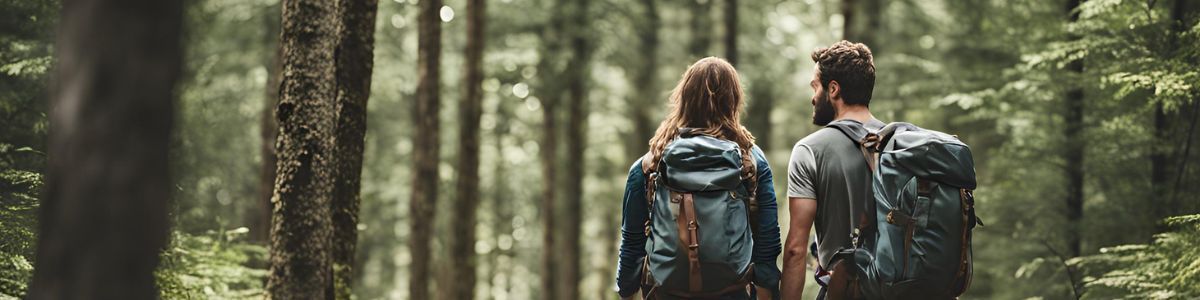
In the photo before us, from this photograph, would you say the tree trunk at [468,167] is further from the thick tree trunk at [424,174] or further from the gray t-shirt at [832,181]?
the gray t-shirt at [832,181]

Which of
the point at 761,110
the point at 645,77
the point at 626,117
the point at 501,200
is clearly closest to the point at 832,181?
the point at 645,77

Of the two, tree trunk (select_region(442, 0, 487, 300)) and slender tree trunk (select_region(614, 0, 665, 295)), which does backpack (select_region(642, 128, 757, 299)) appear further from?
slender tree trunk (select_region(614, 0, 665, 295))

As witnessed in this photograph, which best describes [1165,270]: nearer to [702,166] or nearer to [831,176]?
[831,176]

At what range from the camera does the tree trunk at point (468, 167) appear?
45.7ft

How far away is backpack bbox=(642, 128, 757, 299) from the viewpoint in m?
4.17

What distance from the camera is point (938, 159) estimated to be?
13.1ft

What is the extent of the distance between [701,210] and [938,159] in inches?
41.2

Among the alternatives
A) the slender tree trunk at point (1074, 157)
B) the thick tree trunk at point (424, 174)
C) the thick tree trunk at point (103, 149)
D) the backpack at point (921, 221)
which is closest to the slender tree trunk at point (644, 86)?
the thick tree trunk at point (424, 174)

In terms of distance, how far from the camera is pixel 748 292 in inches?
172

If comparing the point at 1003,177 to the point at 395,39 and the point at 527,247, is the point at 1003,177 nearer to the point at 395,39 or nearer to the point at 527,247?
the point at 395,39

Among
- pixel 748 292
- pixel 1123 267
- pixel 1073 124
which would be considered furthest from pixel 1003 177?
pixel 748 292

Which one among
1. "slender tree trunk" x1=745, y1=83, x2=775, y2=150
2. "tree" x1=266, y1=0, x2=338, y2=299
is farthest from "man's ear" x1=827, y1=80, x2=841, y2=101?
"slender tree trunk" x1=745, y1=83, x2=775, y2=150

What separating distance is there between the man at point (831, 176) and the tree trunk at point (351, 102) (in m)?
4.01

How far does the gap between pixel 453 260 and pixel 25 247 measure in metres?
7.64
